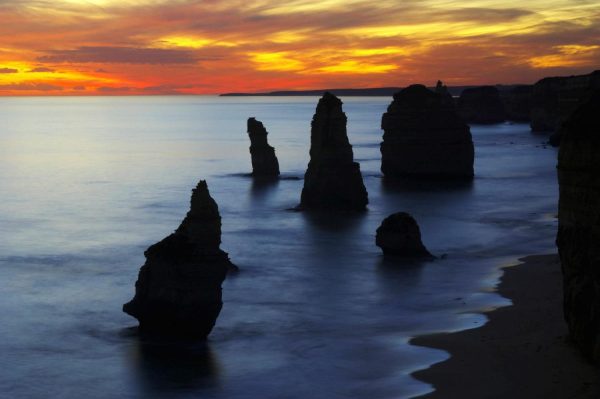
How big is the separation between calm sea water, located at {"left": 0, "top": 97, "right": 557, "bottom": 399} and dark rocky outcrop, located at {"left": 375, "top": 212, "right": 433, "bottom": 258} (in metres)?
1.44

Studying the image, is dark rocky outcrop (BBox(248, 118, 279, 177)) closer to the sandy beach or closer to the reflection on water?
the sandy beach

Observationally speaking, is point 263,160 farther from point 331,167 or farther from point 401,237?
point 401,237

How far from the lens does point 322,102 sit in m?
78.2

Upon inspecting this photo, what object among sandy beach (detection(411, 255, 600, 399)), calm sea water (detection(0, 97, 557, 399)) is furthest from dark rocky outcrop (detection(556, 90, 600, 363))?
calm sea water (detection(0, 97, 557, 399))

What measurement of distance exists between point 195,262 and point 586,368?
14686 millimetres

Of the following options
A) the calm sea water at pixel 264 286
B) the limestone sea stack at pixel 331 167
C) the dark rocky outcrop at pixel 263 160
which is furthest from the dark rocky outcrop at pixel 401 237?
the dark rocky outcrop at pixel 263 160

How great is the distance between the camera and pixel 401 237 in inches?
2137

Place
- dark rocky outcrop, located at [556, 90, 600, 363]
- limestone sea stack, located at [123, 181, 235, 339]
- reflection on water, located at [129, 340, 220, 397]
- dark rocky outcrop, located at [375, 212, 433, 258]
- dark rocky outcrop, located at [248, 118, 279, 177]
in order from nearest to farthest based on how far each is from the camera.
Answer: dark rocky outcrop, located at [556, 90, 600, 363] → reflection on water, located at [129, 340, 220, 397] → limestone sea stack, located at [123, 181, 235, 339] → dark rocky outcrop, located at [375, 212, 433, 258] → dark rocky outcrop, located at [248, 118, 279, 177]

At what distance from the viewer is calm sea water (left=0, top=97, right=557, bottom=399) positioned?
33094mm

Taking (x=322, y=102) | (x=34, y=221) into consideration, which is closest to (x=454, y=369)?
(x=322, y=102)

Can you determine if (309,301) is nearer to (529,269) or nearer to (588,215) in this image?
(529,269)

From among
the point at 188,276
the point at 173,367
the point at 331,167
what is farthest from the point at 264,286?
the point at 331,167

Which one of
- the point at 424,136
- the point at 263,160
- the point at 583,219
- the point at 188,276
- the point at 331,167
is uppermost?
the point at 583,219

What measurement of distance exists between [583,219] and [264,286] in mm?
23567
